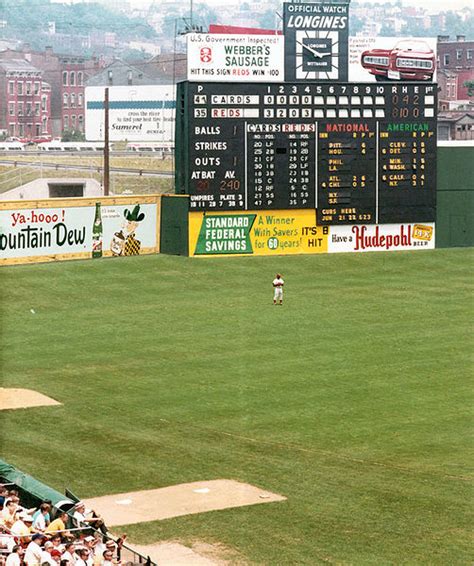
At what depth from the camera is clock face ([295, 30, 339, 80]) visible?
5028 cm

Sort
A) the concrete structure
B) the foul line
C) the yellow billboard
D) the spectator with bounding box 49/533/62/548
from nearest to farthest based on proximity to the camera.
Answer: the spectator with bounding box 49/533/62/548 < the foul line < the yellow billboard < the concrete structure

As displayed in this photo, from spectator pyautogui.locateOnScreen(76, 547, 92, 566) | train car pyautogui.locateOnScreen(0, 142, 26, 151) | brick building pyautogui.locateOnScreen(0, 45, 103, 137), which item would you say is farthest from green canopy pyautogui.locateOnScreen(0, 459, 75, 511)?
brick building pyautogui.locateOnScreen(0, 45, 103, 137)

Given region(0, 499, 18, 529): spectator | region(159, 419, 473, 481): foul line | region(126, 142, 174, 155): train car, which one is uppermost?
region(126, 142, 174, 155): train car

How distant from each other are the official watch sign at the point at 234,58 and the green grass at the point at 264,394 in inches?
280

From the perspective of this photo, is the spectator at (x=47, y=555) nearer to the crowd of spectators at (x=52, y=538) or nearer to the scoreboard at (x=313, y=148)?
the crowd of spectators at (x=52, y=538)

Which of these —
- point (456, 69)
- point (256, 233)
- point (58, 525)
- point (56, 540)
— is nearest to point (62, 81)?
point (456, 69)

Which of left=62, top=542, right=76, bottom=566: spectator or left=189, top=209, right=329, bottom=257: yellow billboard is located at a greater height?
left=189, top=209, right=329, bottom=257: yellow billboard

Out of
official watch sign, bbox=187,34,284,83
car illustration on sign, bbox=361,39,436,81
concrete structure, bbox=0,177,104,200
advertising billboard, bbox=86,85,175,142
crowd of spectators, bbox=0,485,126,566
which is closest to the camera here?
crowd of spectators, bbox=0,485,126,566

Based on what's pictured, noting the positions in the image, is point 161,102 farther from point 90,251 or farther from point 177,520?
point 177,520

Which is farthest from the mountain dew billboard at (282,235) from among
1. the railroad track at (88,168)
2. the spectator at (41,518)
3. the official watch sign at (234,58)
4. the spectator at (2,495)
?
the railroad track at (88,168)

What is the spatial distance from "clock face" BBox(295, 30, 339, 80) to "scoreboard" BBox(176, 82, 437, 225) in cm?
66

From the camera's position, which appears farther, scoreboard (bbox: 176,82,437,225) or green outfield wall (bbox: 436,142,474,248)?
green outfield wall (bbox: 436,142,474,248)

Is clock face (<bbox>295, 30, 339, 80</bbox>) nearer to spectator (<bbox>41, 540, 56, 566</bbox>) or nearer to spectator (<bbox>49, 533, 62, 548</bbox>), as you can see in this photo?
spectator (<bbox>49, 533, 62, 548</bbox>)

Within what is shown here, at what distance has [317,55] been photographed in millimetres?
50750
